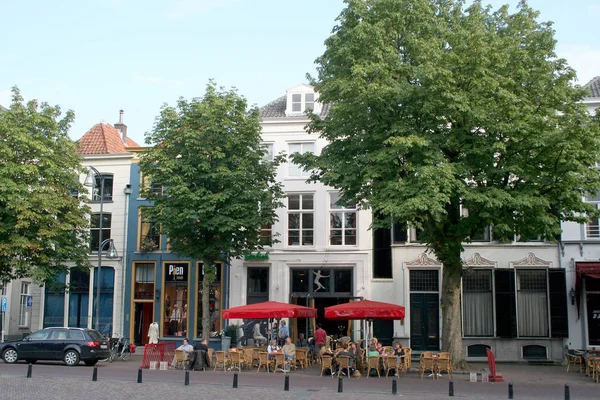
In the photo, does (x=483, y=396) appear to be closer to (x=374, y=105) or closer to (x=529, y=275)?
(x=374, y=105)

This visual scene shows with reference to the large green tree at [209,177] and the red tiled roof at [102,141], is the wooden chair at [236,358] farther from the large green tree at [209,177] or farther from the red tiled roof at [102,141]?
the red tiled roof at [102,141]

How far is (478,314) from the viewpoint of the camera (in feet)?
102

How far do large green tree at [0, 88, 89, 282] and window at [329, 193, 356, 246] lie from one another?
39.2ft

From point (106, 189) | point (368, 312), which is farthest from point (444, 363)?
point (106, 189)

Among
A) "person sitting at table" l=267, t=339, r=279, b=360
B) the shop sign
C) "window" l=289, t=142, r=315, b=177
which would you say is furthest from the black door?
"person sitting at table" l=267, t=339, r=279, b=360

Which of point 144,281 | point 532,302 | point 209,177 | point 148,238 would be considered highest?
point 209,177

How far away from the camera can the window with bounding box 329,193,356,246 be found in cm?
3316

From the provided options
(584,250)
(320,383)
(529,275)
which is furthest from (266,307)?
(584,250)

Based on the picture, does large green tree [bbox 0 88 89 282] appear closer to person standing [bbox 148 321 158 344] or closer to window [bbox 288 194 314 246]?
person standing [bbox 148 321 158 344]

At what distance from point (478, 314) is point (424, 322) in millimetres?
2530

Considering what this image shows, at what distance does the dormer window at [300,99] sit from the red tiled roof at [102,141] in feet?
33.0

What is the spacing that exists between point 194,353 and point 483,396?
1141 centimetres

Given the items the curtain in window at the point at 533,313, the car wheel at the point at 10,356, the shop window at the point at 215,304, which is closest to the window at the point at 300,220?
the shop window at the point at 215,304

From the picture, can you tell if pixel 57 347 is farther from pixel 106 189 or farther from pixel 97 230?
pixel 106 189
